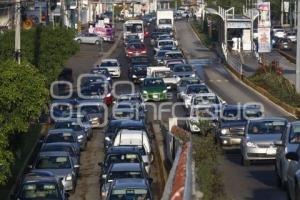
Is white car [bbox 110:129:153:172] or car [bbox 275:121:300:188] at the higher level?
car [bbox 275:121:300:188]

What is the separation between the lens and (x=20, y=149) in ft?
126

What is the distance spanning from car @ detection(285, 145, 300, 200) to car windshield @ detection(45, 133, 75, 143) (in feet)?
62.1

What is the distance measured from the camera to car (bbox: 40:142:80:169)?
3522 centimetres

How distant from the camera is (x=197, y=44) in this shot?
350ft

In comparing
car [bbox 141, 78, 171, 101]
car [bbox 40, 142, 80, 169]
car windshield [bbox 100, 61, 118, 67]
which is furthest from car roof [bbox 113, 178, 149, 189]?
car windshield [bbox 100, 61, 118, 67]

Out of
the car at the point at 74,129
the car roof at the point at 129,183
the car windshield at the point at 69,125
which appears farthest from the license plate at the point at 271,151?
the car windshield at the point at 69,125

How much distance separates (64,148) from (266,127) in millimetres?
8262

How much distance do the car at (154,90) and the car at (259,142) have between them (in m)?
26.8

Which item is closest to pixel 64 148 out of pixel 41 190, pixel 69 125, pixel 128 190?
pixel 69 125

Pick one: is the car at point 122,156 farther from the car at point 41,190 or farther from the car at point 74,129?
the car at point 74,129

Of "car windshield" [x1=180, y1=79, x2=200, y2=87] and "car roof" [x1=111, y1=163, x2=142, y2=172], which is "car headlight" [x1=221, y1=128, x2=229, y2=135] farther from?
"car windshield" [x1=180, y1=79, x2=200, y2=87]

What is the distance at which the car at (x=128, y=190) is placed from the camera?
2414 centimetres

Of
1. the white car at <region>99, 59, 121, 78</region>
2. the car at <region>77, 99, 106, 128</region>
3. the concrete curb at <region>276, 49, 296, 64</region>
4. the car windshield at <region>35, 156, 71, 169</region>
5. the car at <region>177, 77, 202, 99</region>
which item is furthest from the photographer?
the concrete curb at <region>276, 49, 296, 64</region>

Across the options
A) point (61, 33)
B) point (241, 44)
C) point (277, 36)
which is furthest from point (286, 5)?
point (61, 33)
